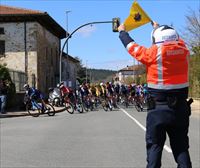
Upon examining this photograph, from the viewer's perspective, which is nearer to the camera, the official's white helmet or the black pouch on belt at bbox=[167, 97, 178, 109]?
the black pouch on belt at bbox=[167, 97, 178, 109]

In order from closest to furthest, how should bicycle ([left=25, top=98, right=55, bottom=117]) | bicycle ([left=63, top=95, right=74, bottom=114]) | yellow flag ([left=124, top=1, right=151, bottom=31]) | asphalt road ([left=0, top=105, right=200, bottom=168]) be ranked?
yellow flag ([left=124, top=1, right=151, bottom=31]) → asphalt road ([left=0, top=105, right=200, bottom=168]) → bicycle ([left=25, top=98, right=55, bottom=117]) → bicycle ([left=63, top=95, right=74, bottom=114])

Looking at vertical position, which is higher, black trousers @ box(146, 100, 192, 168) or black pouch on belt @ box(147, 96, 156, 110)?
black pouch on belt @ box(147, 96, 156, 110)

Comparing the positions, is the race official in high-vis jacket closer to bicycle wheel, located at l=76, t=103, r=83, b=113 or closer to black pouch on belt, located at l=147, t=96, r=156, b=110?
black pouch on belt, located at l=147, t=96, r=156, b=110

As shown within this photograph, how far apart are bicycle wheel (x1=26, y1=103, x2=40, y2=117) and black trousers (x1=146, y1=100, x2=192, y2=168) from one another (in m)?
20.7

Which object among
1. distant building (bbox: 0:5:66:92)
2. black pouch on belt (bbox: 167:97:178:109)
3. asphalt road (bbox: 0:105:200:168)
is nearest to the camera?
black pouch on belt (bbox: 167:97:178:109)

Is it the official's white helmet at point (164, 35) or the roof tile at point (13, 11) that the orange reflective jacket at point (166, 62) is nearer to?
the official's white helmet at point (164, 35)

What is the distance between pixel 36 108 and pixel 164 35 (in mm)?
20990

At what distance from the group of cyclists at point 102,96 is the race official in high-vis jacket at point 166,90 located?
67.6 feet

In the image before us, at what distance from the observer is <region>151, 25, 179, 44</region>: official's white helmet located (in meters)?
4.86

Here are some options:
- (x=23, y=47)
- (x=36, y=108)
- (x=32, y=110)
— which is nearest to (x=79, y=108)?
(x=32, y=110)

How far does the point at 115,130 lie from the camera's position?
52.2 feet

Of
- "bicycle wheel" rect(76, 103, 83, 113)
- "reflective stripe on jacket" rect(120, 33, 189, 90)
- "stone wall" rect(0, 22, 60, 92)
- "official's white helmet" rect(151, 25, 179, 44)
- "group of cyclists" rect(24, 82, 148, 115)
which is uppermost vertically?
"stone wall" rect(0, 22, 60, 92)

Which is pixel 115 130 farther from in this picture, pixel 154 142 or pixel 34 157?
pixel 154 142

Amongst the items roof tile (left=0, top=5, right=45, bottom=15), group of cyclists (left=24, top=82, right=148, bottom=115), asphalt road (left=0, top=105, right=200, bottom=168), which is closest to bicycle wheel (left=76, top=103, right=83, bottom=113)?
group of cyclists (left=24, top=82, right=148, bottom=115)
